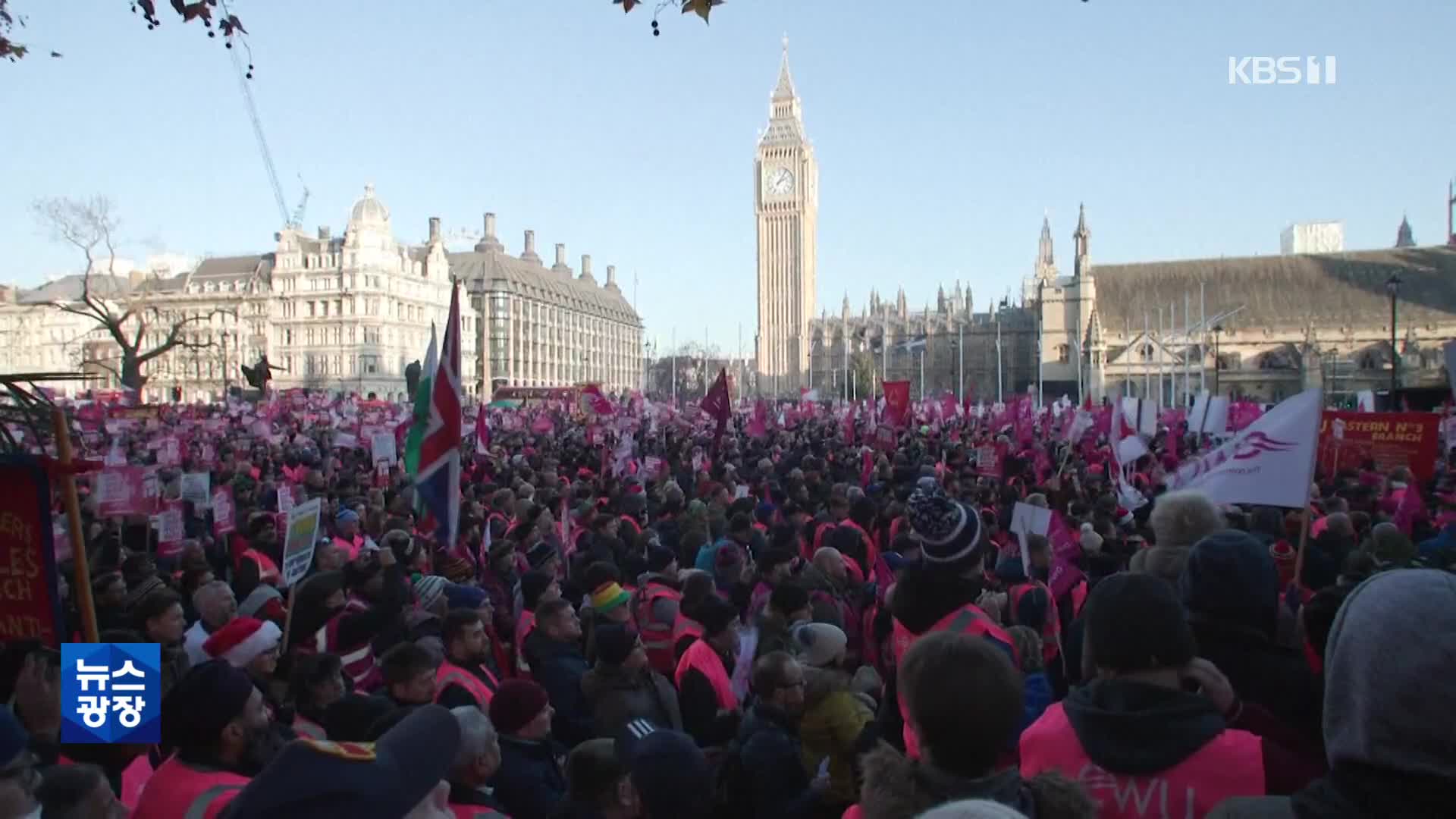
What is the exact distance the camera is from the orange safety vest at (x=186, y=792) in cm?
296

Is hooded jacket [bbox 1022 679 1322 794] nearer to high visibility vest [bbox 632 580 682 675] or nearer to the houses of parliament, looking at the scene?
high visibility vest [bbox 632 580 682 675]

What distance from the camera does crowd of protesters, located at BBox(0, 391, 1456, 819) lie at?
1.79 metres

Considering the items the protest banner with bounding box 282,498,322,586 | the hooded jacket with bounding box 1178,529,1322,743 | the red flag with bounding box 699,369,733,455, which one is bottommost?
the protest banner with bounding box 282,498,322,586

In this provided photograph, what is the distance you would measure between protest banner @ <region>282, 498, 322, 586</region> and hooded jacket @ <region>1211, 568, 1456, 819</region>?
5.53m

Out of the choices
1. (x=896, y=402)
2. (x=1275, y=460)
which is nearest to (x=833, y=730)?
(x=1275, y=460)

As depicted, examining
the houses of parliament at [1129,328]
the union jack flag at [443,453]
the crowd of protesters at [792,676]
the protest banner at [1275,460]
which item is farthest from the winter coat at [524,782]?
the houses of parliament at [1129,328]

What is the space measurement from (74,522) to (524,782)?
5.83ft

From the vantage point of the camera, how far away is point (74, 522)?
3.59 meters

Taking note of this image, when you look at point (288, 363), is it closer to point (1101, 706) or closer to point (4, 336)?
point (4, 336)

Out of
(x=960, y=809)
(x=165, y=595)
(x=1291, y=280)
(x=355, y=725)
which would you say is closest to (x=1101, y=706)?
(x=960, y=809)

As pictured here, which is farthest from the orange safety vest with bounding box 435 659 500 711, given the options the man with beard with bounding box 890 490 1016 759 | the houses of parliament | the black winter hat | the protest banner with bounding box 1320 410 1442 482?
the houses of parliament

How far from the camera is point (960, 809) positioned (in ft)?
4.68

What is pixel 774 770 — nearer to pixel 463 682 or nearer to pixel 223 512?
pixel 463 682

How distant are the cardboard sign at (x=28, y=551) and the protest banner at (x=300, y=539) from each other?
8.07ft
